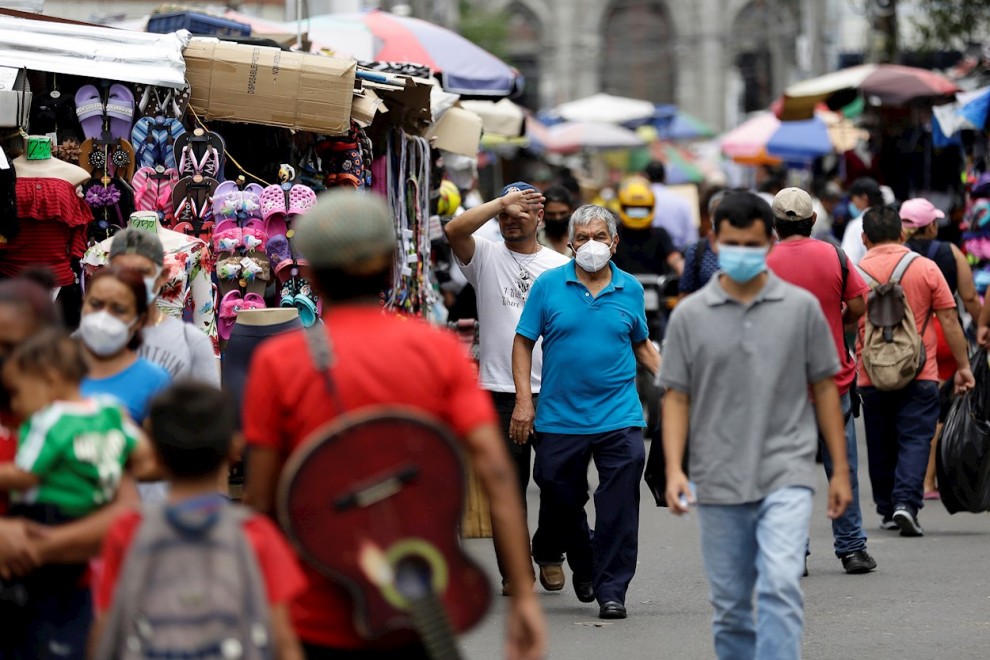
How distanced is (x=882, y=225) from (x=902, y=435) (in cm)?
122

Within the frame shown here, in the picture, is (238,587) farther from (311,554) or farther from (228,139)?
(228,139)

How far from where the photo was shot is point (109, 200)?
8992 millimetres

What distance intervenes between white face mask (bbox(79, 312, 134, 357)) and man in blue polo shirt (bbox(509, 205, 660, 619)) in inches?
130

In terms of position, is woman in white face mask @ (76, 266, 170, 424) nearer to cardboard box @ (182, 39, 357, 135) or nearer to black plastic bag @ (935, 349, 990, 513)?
cardboard box @ (182, 39, 357, 135)

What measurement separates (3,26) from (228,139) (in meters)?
1.43

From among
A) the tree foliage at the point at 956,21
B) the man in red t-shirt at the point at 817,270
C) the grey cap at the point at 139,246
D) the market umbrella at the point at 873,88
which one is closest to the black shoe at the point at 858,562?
the man in red t-shirt at the point at 817,270

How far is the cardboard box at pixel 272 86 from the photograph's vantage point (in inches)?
368

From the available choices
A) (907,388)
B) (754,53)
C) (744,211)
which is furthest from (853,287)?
(754,53)

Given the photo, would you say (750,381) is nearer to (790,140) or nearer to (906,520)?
(906,520)

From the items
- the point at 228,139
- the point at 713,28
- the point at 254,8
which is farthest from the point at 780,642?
the point at 713,28

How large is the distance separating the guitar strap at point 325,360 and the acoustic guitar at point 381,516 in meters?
0.06

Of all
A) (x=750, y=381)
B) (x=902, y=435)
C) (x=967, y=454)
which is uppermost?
(x=750, y=381)

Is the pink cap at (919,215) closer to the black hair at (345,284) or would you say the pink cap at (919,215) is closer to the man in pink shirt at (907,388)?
the man in pink shirt at (907,388)

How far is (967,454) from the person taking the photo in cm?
1001
